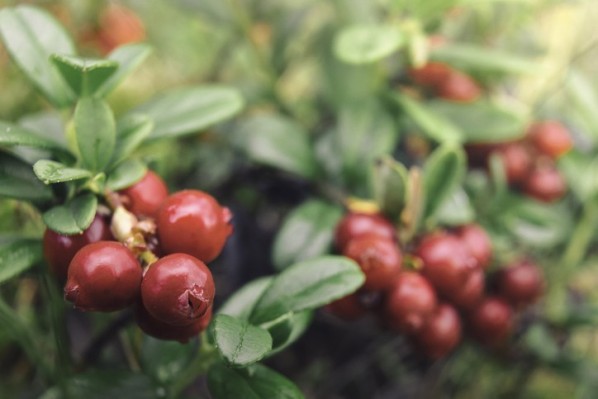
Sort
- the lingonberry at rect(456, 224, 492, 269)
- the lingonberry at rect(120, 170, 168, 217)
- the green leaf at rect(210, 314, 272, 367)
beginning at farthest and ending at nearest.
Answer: the lingonberry at rect(456, 224, 492, 269) < the lingonberry at rect(120, 170, 168, 217) < the green leaf at rect(210, 314, 272, 367)

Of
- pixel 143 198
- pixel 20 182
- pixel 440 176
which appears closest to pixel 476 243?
pixel 440 176

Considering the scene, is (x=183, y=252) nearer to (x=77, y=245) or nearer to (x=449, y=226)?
(x=77, y=245)

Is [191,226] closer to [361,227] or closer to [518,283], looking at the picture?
[361,227]

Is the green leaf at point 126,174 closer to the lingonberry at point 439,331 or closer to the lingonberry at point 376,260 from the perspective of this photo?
the lingonberry at point 376,260

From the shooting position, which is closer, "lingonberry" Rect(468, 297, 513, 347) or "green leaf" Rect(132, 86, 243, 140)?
"green leaf" Rect(132, 86, 243, 140)

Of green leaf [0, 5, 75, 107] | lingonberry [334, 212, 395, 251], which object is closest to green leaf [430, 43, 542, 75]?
lingonberry [334, 212, 395, 251]

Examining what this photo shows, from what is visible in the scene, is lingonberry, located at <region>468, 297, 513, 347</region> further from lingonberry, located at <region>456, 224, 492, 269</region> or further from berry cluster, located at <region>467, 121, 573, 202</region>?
berry cluster, located at <region>467, 121, 573, 202</region>
